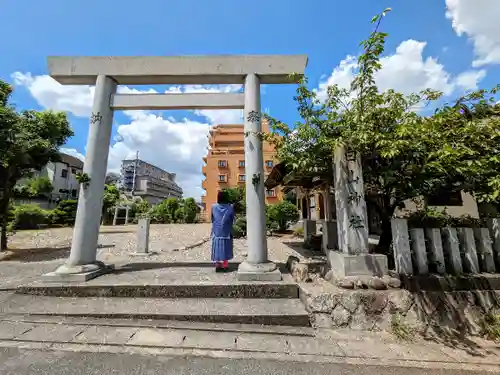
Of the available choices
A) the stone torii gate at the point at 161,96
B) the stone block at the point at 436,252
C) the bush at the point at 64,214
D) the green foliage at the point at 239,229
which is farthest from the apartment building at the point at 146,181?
the stone block at the point at 436,252

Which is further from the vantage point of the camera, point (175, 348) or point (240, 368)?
point (175, 348)

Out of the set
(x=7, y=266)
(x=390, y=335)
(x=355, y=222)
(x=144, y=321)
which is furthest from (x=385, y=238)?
(x=7, y=266)

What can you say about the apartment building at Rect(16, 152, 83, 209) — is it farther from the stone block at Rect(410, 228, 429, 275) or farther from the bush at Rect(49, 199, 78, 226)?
the stone block at Rect(410, 228, 429, 275)

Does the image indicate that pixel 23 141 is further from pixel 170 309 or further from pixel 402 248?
pixel 402 248

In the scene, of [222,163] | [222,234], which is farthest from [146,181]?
[222,234]

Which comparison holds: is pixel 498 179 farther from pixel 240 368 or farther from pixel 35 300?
pixel 35 300

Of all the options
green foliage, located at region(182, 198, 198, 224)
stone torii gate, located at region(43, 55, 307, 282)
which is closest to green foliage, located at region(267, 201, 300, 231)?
stone torii gate, located at region(43, 55, 307, 282)

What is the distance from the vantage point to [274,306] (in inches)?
136

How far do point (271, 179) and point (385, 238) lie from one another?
3725 mm

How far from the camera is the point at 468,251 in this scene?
3.68 meters

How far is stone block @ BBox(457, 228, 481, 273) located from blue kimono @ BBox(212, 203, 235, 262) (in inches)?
156

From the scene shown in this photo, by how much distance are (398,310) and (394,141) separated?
7.74 feet

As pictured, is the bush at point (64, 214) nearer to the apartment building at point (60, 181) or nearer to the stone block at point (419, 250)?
the apartment building at point (60, 181)

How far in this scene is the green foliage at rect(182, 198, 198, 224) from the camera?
25438 millimetres
